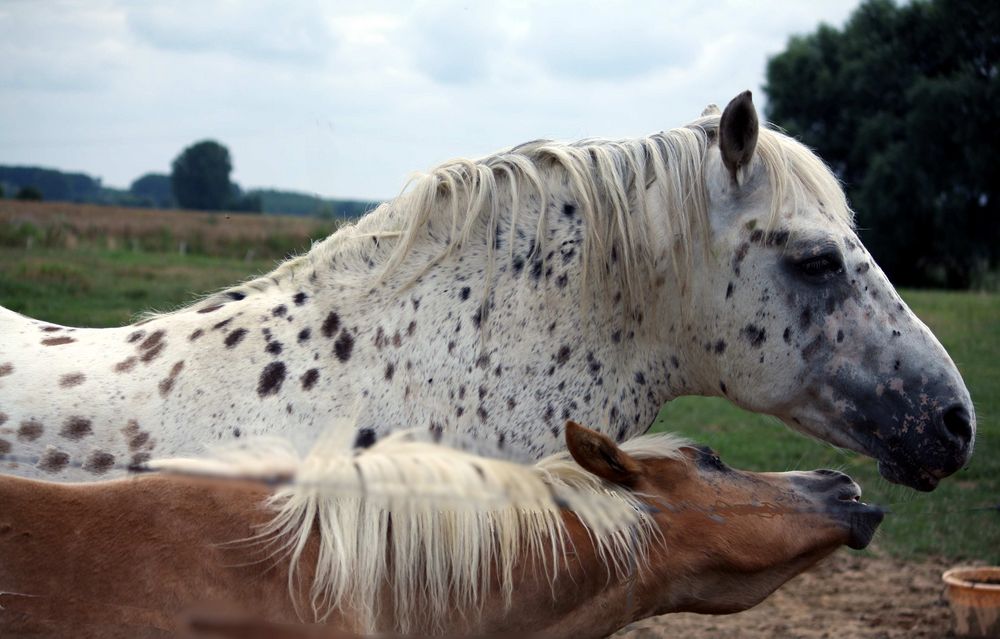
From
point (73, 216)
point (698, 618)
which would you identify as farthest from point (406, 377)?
point (73, 216)

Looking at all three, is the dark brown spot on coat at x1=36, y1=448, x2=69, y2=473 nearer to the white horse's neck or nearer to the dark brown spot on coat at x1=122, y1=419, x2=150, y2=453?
the white horse's neck

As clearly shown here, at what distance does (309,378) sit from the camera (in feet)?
8.60

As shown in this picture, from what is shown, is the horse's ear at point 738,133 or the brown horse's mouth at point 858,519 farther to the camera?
the horse's ear at point 738,133

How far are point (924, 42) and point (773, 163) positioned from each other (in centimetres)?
3093

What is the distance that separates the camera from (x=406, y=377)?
264cm

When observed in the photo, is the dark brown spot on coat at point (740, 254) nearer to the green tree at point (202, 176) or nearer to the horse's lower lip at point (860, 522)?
the horse's lower lip at point (860, 522)

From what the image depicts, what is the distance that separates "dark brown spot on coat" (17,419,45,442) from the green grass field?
1.18 metres

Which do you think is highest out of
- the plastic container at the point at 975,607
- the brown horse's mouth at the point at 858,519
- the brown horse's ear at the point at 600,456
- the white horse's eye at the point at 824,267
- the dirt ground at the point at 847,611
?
the white horse's eye at the point at 824,267

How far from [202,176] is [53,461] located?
115ft

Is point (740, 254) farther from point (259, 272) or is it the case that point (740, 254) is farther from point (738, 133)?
point (259, 272)

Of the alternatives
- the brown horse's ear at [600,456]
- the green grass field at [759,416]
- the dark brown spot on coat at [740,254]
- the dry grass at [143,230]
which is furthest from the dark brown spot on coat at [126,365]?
the dry grass at [143,230]

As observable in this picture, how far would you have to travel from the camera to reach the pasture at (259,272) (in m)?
6.19

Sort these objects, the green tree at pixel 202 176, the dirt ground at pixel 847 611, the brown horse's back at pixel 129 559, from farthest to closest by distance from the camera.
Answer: the green tree at pixel 202 176, the dirt ground at pixel 847 611, the brown horse's back at pixel 129 559

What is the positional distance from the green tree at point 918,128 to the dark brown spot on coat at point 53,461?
89.8ft
